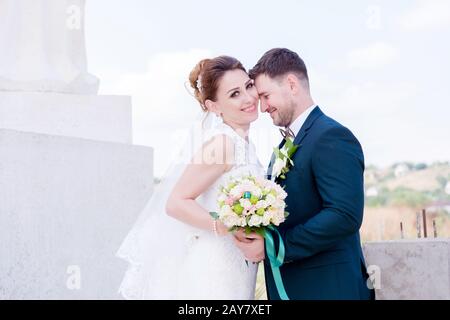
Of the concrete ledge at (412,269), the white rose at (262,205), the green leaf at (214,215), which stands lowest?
the concrete ledge at (412,269)

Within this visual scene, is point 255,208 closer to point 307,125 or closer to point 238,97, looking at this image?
point 307,125

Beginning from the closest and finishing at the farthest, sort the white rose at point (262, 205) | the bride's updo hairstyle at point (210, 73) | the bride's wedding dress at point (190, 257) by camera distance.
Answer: the white rose at point (262, 205)
the bride's wedding dress at point (190, 257)
the bride's updo hairstyle at point (210, 73)

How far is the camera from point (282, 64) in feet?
11.2

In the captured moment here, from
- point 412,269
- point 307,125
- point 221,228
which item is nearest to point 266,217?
point 221,228

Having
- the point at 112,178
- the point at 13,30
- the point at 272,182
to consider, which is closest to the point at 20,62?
the point at 13,30

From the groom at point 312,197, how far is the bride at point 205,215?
0.20m

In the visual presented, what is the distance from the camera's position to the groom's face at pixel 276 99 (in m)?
3.40

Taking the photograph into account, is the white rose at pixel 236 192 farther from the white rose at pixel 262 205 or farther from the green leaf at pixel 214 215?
the green leaf at pixel 214 215

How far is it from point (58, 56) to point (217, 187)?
3036 millimetres

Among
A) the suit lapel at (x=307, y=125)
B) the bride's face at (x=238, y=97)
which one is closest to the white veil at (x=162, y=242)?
the bride's face at (x=238, y=97)

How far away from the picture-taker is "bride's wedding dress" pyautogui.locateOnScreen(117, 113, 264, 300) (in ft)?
11.6

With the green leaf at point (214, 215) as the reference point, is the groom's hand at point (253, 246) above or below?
below

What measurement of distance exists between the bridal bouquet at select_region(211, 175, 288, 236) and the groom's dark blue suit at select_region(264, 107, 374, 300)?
15 centimetres
